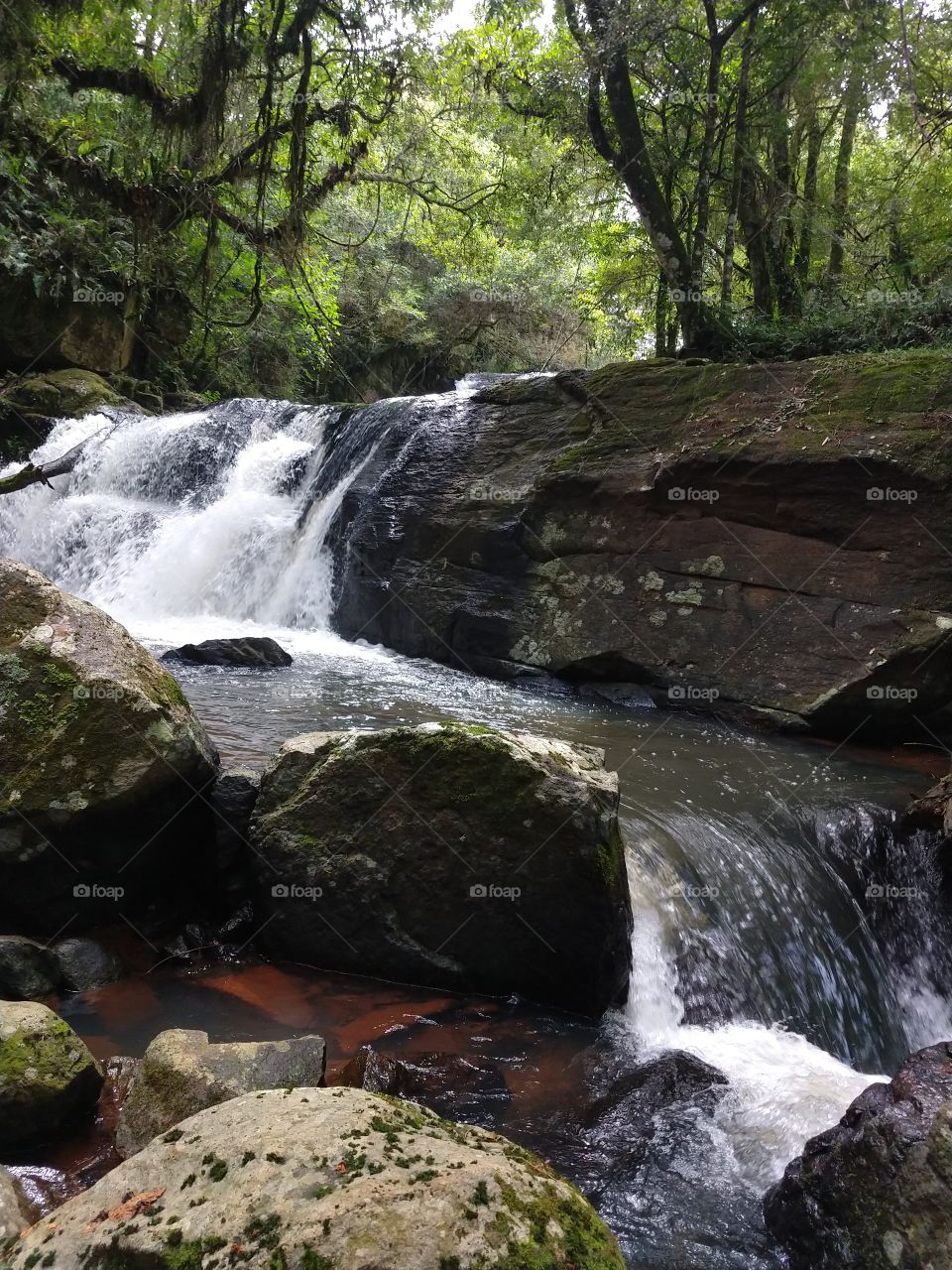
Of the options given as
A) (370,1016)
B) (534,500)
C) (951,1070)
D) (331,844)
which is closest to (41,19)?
(534,500)

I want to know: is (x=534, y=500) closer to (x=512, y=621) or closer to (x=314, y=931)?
(x=512, y=621)

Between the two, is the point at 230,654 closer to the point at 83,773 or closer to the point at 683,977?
the point at 83,773

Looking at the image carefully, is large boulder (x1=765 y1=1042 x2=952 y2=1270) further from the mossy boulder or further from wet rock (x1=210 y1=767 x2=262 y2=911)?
the mossy boulder

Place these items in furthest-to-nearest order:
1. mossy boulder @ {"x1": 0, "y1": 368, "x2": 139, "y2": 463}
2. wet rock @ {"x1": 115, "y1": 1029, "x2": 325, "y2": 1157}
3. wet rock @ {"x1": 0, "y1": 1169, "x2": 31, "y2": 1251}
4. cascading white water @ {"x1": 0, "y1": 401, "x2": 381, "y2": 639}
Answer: mossy boulder @ {"x1": 0, "y1": 368, "x2": 139, "y2": 463}, cascading white water @ {"x1": 0, "y1": 401, "x2": 381, "y2": 639}, wet rock @ {"x1": 115, "y1": 1029, "x2": 325, "y2": 1157}, wet rock @ {"x1": 0, "y1": 1169, "x2": 31, "y2": 1251}

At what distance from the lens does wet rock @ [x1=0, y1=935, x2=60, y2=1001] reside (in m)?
3.10

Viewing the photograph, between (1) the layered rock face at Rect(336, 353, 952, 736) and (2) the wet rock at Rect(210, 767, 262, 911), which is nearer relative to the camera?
(2) the wet rock at Rect(210, 767, 262, 911)

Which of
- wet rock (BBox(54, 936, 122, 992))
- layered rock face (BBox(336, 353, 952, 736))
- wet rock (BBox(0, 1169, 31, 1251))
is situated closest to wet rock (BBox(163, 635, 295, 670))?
layered rock face (BBox(336, 353, 952, 736))

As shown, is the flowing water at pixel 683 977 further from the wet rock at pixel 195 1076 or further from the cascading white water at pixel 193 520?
the cascading white water at pixel 193 520

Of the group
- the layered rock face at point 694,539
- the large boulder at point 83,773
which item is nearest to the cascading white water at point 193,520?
the layered rock face at point 694,539

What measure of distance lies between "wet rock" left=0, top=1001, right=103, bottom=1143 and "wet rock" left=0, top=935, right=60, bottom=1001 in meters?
0.56

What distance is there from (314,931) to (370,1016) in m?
0.48

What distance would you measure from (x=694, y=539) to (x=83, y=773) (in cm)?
606

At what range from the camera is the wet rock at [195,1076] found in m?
2.38

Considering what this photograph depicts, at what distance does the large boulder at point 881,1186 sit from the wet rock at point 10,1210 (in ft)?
7.00
